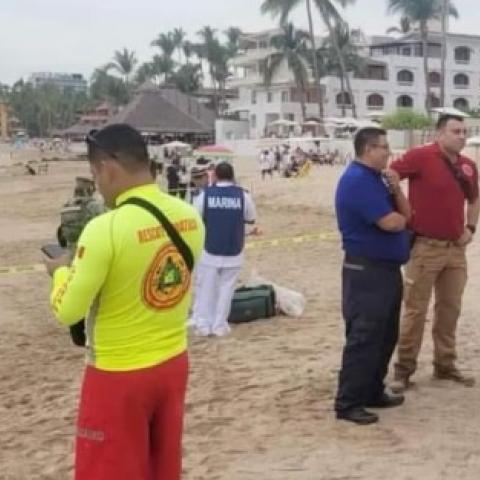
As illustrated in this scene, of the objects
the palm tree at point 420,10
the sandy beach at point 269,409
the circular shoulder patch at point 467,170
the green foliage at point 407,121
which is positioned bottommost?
the sandy beach at point 269,409

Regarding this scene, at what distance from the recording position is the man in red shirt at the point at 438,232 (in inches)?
230

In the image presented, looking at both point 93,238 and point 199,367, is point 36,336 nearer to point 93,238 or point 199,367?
point 199,367

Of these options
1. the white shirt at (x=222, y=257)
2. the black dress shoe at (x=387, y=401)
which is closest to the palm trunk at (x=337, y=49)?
the white shirt at (x=222, y=257)

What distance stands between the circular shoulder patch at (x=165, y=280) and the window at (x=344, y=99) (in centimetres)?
7581

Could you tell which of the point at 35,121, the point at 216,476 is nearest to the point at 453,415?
the point at 216,476

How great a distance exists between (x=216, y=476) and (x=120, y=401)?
189cm

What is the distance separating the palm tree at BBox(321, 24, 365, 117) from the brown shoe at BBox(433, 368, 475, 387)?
6991 centimetres

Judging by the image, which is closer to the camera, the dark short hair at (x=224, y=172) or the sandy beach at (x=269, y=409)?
the sandy beach at (x=269, y=409)

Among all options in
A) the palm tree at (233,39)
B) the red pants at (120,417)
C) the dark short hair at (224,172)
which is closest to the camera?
the red pants at (120,417)

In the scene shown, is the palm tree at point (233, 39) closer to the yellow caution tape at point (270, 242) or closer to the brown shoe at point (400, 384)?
the yellow caution tape at point (270, 242)

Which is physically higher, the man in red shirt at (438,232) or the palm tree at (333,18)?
the palm tree at (333,18)

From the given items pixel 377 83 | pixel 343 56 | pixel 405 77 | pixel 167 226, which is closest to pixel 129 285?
pixel 167 226

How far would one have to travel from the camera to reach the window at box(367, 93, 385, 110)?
Answer: 8188 cm

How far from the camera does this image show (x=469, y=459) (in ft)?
16.1
